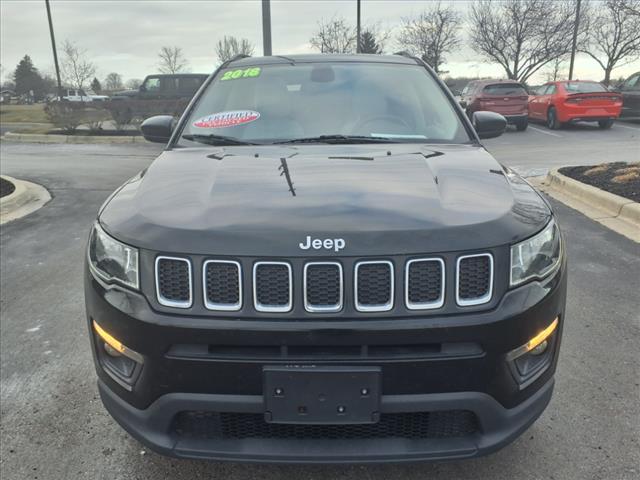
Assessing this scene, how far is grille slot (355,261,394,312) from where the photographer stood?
179cm

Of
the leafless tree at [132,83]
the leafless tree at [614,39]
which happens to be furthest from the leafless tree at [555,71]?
the leafless tree at [132,83]

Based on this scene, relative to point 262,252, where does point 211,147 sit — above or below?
above

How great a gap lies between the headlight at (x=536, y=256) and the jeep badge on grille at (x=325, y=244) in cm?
59

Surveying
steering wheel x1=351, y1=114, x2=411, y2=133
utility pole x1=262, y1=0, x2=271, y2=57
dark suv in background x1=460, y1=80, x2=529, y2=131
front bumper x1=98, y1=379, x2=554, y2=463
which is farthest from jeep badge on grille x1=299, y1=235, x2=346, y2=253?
dark suv in background x1=460, y1=80, x2=529, y2=131

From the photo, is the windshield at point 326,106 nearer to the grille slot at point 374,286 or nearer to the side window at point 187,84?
the grille slot at point 374,286

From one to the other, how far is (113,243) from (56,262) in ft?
11.7

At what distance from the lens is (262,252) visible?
1806 millimetres

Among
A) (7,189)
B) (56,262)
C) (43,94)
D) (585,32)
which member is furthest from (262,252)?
(43,94)

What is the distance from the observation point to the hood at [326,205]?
183 centimetres

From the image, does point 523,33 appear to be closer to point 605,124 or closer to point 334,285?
point 605,124

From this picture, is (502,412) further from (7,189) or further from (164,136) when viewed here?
(7,189)

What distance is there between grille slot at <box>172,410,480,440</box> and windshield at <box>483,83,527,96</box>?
17.2 meters

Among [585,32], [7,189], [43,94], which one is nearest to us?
[7,189]

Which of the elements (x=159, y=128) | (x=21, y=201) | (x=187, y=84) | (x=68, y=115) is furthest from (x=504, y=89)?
(x=159, y=128)
